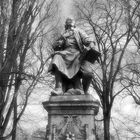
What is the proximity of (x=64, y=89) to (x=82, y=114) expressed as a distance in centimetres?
91

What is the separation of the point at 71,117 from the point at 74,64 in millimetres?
1372

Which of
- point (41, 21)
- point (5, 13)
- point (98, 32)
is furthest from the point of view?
point (98, 32)

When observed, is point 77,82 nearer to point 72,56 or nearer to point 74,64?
point 74,64

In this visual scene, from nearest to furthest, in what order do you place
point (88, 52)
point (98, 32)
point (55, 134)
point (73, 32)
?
point (55, 134) → point (88, 52) → point (73, 32) → point (98, 32)

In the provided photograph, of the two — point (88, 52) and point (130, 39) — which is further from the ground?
point (130, 39)

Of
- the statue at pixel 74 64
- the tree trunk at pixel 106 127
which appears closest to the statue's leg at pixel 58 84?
the statue at pixel 74 64

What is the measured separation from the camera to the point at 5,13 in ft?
32.2

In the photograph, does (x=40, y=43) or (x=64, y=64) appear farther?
(x=40, y=43)

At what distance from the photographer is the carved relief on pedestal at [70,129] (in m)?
5.91

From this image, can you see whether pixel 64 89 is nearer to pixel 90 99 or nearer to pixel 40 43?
pixel 90 99

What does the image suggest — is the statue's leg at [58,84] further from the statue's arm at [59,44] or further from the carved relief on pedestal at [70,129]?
the statue's arm at [59,44]

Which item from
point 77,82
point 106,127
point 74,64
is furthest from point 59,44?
point 106,127

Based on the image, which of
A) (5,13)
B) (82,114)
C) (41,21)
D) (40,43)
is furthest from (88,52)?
(40,43)

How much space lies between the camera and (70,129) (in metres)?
5.98
